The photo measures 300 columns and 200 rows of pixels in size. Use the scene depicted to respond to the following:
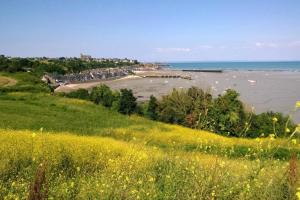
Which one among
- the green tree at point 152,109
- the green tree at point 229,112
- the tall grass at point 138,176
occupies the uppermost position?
the tall grass at point 138,176

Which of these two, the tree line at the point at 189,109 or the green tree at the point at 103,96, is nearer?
the tree line at the point at 189,109

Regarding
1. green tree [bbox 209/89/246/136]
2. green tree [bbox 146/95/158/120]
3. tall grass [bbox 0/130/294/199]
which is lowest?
green tree [bbox 146/95/158/120]

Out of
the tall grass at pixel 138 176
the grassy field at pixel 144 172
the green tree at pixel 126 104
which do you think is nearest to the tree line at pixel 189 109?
the green tree at pixel 126 104

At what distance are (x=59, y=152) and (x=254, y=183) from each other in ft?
18.0

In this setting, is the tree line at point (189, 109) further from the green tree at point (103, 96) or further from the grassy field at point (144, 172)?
the grassy field at point (144, 172)

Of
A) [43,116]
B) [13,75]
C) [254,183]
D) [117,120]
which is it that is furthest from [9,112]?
[13,75]

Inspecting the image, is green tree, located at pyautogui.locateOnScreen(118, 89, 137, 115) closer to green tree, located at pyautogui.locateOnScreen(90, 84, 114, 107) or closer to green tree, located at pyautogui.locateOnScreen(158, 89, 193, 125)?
green tree, located at pyautogui.locateOnScreen(90, 84, 114, 107)

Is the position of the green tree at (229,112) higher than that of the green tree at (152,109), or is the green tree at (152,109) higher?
the green tree at (229,112)

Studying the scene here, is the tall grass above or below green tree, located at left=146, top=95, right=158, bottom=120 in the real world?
above

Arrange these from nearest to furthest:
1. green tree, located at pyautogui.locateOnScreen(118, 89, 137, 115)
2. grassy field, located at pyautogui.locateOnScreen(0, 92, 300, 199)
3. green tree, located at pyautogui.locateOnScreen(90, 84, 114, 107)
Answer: grassy field, located at pyautogui.locateOnScreen(0, 92, 300, 199)
green tree, located at pyautogui.locateOnScreen(118, 89, 137, 115)
green tree, located at pyautogui.locateOnScreen(90, 84, 114, 107)

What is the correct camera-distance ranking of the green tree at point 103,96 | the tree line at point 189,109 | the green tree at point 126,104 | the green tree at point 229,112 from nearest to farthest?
1. the tree line at point 189,109
2. the green tree at point 229,112
3. the green tree at point 126,104
4. the green tree at point 103,96

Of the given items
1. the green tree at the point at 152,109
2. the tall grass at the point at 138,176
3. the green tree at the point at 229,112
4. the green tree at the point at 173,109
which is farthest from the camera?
the green tree at the point at 152,109

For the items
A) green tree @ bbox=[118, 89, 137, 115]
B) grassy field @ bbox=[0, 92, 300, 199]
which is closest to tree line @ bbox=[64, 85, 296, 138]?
green tree @ bbox=[118, 89, 137, 115]

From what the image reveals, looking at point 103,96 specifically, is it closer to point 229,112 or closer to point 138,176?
point 229,112
